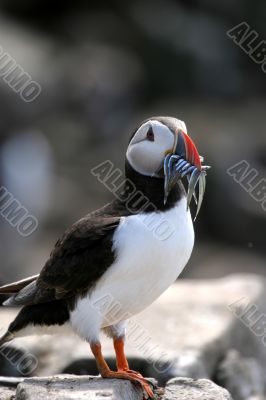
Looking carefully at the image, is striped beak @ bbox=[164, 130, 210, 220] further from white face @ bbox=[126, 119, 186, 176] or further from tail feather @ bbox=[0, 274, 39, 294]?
tail feather @ bbox=[0, 274, 39, 294]

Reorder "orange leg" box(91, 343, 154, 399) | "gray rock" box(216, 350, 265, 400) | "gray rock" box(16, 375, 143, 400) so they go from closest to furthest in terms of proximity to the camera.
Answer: "gray rock" box(16, 375, 143, 400)
"orange leg" box(91, 343, 154, 399)
"gray rock" box(216, 350, 265, 400)

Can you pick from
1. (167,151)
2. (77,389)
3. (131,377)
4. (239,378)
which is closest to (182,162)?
(167,151)

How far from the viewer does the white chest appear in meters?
6.02

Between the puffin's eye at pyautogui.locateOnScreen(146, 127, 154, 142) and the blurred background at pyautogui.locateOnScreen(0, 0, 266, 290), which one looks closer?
the puffin's eye at pyautogui.locateOnScreen(146, 127, 154, 142)

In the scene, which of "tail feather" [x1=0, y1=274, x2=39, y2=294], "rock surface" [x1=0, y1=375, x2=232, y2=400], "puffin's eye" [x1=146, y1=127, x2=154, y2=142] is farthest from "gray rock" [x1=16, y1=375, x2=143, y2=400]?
"puffin's eye" [x1=146, y1=127, x2=154, y2=142]

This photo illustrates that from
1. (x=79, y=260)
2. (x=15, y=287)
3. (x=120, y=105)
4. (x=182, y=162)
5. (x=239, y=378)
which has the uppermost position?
(x=120, y=105)

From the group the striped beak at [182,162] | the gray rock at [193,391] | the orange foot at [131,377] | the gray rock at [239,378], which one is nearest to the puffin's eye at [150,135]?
the striped beak at [182,162]

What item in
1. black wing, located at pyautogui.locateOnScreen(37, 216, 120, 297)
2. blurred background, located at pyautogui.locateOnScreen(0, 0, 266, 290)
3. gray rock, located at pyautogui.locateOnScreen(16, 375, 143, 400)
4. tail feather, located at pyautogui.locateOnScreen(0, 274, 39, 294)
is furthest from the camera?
blurred background, located at pyautogui.locateOnScreen(0, 0, 266, 290)

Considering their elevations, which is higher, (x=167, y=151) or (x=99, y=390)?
(x=167, y=151)

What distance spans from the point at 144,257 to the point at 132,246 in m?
0.11

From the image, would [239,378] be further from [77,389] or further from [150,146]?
[150,146]

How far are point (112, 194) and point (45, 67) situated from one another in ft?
18.0

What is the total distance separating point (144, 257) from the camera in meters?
6.02

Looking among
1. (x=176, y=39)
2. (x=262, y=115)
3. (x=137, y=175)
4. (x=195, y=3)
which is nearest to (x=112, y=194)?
(x=262, y=115)
